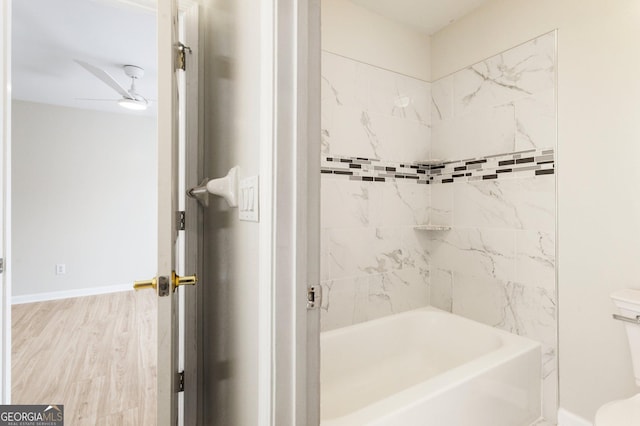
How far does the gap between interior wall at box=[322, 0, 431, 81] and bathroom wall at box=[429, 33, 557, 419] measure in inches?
11.2

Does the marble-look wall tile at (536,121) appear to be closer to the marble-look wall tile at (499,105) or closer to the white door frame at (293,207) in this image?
the marble-look wall tile at (499,105)

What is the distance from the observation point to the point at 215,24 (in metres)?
1.27

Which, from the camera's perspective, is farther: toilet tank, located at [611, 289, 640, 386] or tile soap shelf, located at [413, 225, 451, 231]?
tile soap shelf, located at [413, 225, 451, 231]

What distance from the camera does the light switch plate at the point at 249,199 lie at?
30.6 inches

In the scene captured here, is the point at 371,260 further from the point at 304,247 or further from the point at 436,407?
the point at 304,247

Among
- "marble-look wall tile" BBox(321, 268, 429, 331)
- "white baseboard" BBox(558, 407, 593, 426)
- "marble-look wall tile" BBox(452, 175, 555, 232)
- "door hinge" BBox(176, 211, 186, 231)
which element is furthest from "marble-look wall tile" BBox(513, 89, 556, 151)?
"door hinge" BBox(176, 211, 186, 231)

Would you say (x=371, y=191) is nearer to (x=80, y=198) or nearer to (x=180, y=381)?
(x=180, y=381)

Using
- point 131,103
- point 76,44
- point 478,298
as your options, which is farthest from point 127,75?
point 478,298

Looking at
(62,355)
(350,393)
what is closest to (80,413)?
(62,355)

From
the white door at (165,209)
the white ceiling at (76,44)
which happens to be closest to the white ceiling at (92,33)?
the white ceiling at (76,44)

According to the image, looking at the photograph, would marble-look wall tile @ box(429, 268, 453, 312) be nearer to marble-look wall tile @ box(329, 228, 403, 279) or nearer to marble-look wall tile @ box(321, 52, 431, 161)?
marble-look wall tile @ box(329, 228, 403, 279)

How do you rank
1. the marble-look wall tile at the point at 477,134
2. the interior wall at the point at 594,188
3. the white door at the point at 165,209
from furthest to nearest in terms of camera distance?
the marble-look wall tile at the point at 477,134
the interior wall at the point at 594,188
the white door at the point at 165,209

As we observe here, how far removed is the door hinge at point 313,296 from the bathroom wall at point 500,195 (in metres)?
1.70

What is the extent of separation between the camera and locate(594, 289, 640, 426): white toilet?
1.17 metres
